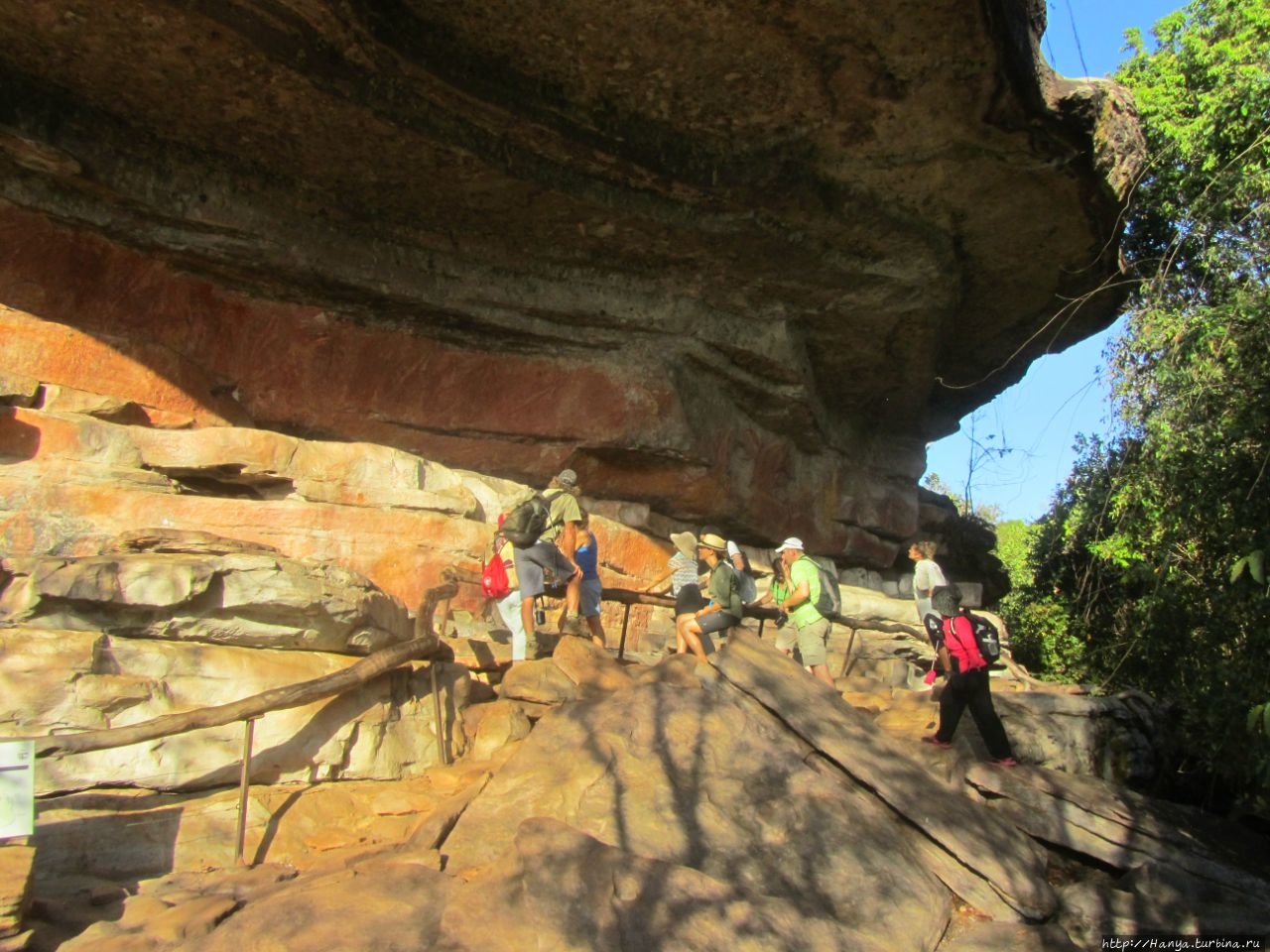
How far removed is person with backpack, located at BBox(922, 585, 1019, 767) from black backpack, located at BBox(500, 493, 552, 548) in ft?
8.44

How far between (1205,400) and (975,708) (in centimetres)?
236

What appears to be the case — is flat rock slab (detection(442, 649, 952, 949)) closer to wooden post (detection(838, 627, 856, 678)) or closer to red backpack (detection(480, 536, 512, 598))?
red backpack (detection(480, 536, 512, 598))

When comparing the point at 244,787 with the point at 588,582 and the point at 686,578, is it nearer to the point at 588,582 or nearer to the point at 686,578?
the point at 588,582

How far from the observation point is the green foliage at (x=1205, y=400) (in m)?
6.32

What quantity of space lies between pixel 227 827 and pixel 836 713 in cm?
339

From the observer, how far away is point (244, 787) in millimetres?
5008

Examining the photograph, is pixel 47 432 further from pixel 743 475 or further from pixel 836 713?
pixel 743 475

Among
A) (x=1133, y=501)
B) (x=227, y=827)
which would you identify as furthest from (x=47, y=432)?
(x=1133, y=501)

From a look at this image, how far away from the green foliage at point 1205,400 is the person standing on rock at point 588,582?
333cm

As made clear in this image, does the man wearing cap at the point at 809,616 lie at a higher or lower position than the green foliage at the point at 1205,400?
lower

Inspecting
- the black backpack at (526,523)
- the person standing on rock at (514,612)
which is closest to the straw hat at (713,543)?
the black backpack at (526,523)

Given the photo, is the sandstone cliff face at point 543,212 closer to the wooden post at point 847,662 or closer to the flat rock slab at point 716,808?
the wooden post at point 847,662

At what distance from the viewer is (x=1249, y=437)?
6262mm

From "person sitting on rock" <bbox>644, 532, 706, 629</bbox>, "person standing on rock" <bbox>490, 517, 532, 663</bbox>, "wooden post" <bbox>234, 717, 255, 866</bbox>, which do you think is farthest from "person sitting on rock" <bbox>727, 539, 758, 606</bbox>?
"wooden post" <bbox>234, 717, 255, 866</bbox>
